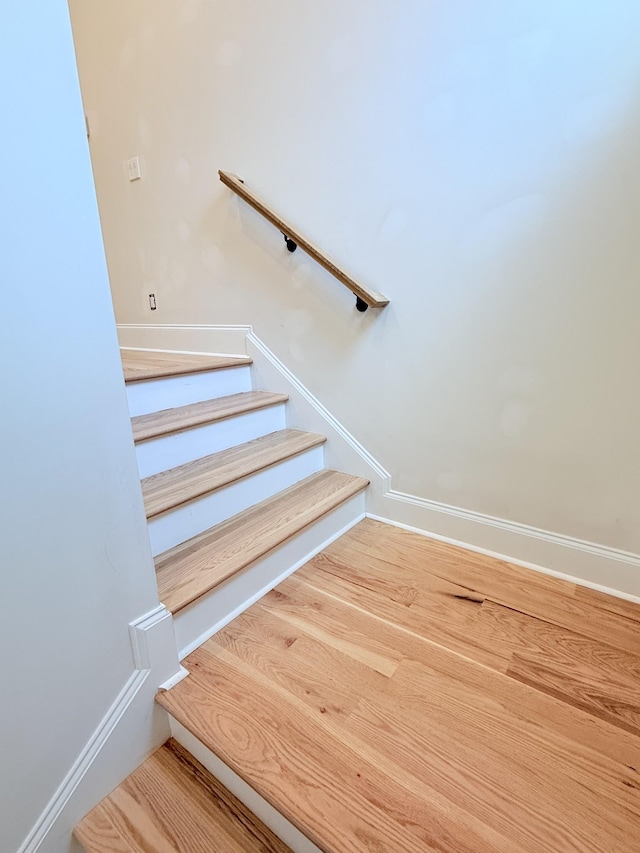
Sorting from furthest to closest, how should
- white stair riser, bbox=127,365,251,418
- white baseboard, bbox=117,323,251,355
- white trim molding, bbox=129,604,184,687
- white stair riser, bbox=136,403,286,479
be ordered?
white baseboard, bbox=117,323,251,355 < white stair riser, bbox=127,365,251,418 < white stair riser, bbox=136,403,286,479 < white trim molding, bbox=129,604,184,687

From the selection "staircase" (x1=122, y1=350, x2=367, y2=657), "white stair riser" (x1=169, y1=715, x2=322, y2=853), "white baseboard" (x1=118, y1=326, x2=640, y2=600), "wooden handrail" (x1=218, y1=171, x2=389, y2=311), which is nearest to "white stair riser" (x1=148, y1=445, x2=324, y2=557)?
"staircase" (x1=122, y1=350, x2=367, y2=657)

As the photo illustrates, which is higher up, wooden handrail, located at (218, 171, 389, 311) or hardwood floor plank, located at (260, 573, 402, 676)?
wooden handrail, located at (218, 171, 389, 311)

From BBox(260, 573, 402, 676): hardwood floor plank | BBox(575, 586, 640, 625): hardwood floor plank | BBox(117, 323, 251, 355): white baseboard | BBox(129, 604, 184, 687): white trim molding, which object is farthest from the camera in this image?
BBox(117, 323, 251, 355): white baseboard

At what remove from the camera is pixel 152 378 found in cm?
169

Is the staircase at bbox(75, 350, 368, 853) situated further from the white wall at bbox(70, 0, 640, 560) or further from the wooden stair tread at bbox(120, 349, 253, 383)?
the white wall at bbox(70, 0, 640, 560)

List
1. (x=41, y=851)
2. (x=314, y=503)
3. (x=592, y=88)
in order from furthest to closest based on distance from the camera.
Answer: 1. (x=314, y=503)
2. (x=592, y=88)
3. (x=41, y=851)

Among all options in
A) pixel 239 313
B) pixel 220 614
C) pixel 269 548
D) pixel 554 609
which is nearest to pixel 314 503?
pixel 269 548

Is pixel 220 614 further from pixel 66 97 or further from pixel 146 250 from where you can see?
pixel 146 250

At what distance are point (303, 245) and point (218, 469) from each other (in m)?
0.96

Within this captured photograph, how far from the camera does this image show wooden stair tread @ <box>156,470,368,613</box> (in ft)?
3.84

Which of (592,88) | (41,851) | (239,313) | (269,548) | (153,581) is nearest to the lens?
(41,851)

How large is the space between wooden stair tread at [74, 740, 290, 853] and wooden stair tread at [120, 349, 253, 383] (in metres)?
1.22

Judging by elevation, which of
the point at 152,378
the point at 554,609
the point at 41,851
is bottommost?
the point at 41,851

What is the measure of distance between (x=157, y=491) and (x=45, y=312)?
29.9 inches
